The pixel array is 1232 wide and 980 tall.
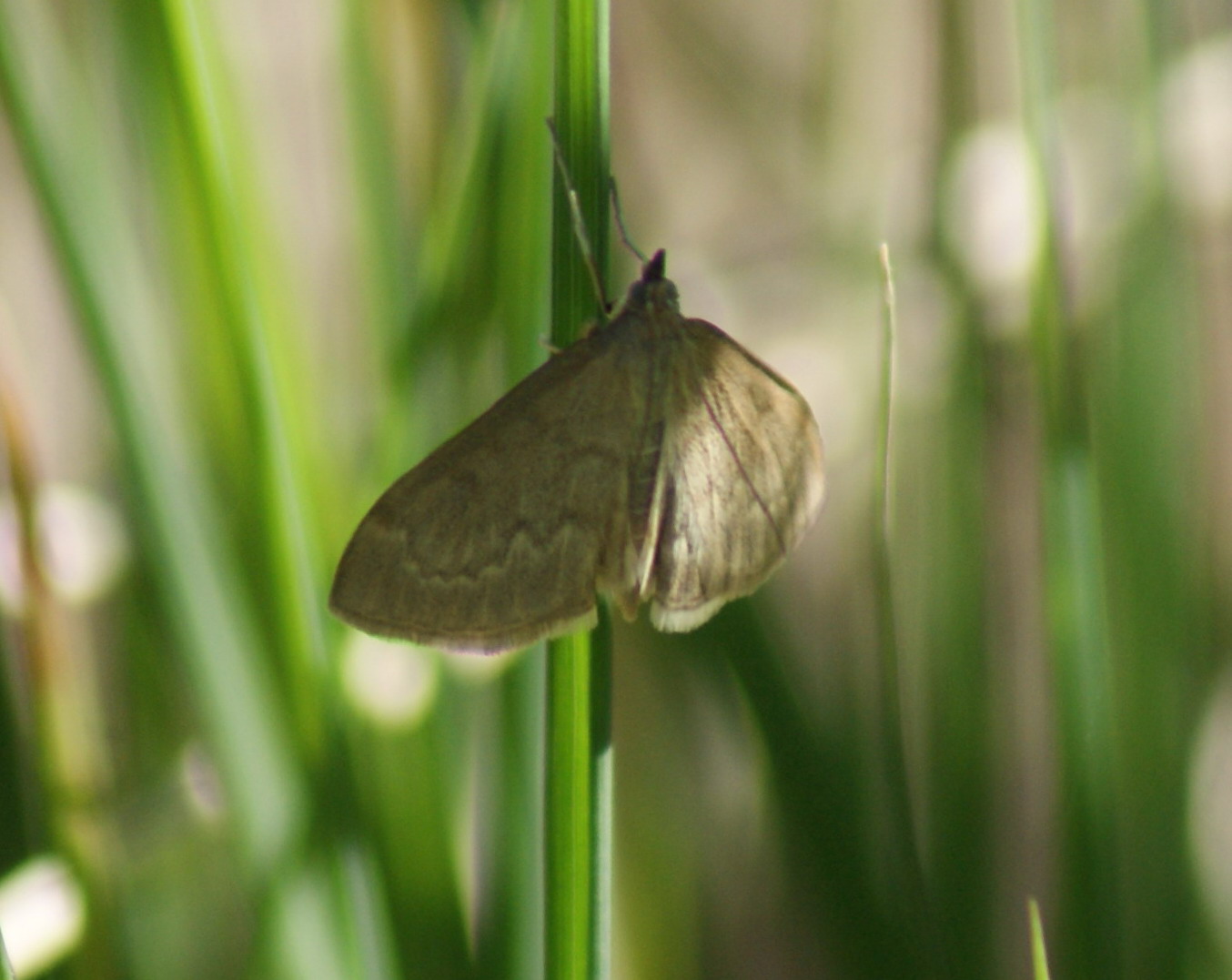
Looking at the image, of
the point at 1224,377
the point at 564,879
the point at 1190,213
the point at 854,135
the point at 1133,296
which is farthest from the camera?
the point at 1224,377

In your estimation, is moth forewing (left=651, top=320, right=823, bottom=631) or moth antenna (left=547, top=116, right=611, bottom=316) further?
moth forewing (left=651, top=320, right=823, bottom=631)

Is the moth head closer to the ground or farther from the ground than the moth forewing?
farther from the ground

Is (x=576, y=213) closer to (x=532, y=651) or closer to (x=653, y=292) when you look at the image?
(x=653, y=292)

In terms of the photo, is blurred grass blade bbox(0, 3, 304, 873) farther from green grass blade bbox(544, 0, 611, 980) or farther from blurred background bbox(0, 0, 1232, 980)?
green grass blade bbox(544, 0, 611, 980)

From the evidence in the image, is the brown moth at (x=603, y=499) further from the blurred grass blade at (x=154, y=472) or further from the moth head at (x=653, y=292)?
the blurred grass blade at (x=154, y=472)

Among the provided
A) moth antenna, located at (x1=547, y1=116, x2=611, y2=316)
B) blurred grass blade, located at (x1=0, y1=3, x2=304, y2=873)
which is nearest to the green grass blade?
moth antenna, located at (x1=547, y1=116, x2=611, y2=316)

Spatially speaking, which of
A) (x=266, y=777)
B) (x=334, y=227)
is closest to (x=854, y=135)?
(x=334, y=227)

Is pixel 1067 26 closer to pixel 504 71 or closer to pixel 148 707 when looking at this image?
pixel 504 71
